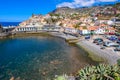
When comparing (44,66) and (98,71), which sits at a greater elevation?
(98,71)

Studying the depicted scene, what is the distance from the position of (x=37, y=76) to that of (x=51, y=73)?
3.69 meters

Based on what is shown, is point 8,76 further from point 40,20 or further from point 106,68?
point 40,20

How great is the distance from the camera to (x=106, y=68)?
96.5ft

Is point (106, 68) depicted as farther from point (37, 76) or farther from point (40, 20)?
point (40, 20)

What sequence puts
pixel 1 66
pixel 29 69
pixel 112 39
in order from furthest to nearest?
1. pixel 112 39
2. pixel 1 66
3. pixel 29 69

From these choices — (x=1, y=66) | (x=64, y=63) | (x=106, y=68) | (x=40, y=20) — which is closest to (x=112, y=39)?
(x=64, y=63)

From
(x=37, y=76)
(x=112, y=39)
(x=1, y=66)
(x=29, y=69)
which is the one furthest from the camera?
(x=112, y=39)

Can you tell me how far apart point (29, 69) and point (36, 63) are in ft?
21.4

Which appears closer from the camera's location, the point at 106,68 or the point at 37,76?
the point at 106,68

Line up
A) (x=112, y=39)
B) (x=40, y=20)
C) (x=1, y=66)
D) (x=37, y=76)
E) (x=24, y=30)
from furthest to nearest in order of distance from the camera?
1. (x=40, y=20)
2. (x=24, y=30)
3. (x=112, y=39)
4. (x=1, y=66)
5. (x=37, y=76)

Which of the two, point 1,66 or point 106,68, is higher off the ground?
point 106,68

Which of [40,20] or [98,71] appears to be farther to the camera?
[40,20]

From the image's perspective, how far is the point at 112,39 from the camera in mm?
90062

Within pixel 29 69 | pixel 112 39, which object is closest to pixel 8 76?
pixel 29 69
